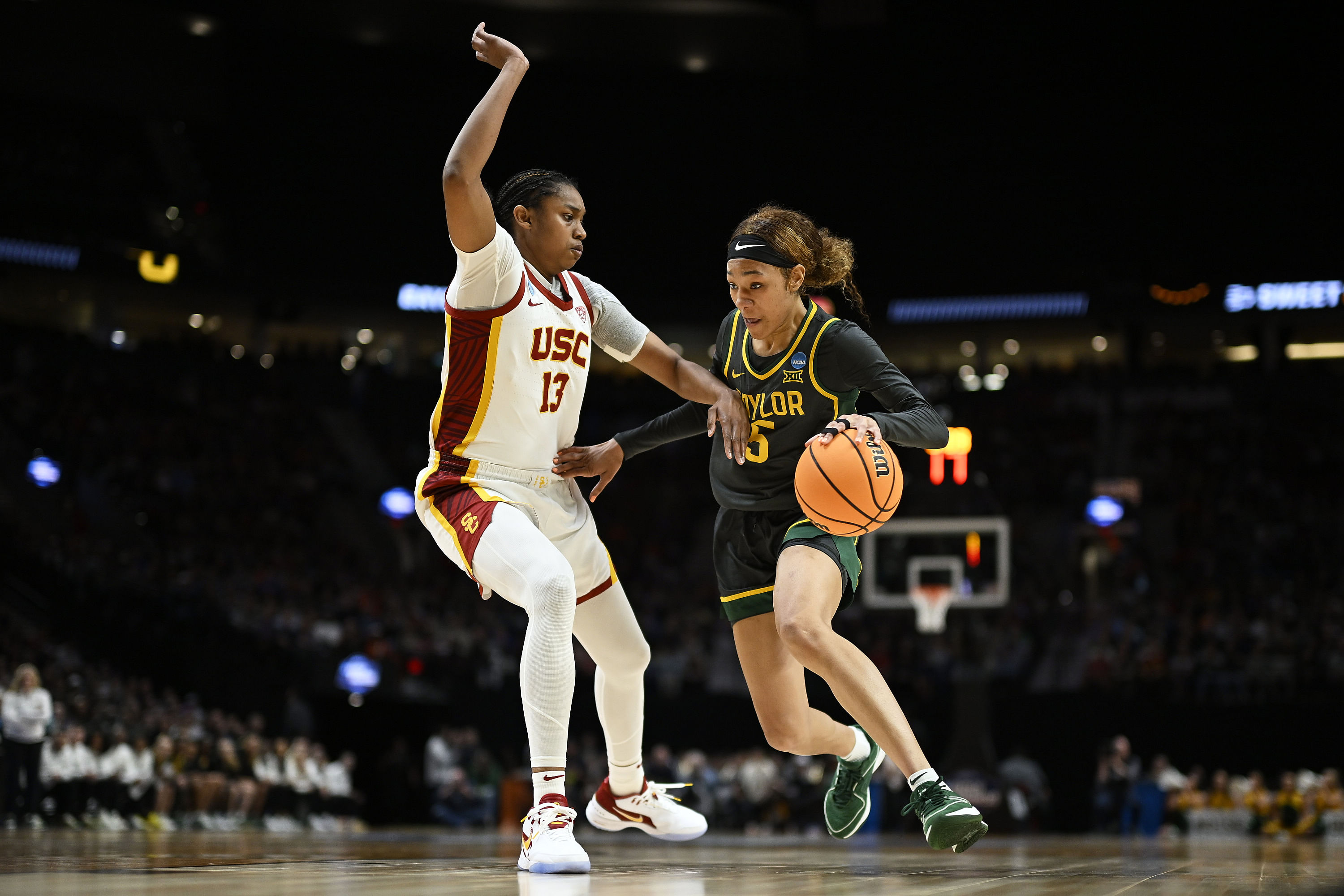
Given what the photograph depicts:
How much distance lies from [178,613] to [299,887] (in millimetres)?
17055

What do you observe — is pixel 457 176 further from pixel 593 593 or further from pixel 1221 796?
pixel 1221 796

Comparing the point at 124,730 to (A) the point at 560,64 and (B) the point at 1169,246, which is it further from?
(B) the point at 1169,246

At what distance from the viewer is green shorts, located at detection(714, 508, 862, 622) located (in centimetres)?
482

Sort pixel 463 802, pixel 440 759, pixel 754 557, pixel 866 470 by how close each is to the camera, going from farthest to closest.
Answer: pixel 440 759, pixel 463 802, pixel 754 557, pixel 866 470

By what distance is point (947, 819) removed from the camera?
157 inches

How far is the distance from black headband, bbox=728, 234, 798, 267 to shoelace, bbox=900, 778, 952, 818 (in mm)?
1890

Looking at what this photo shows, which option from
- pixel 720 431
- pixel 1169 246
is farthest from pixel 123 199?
pixel 720 431

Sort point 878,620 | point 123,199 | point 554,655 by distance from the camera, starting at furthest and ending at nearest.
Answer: point 123,199
point 878,620
point 554,655

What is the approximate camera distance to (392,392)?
27.3 meters

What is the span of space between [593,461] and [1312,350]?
85.7 ft

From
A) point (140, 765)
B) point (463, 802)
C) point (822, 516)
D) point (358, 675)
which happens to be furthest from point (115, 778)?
point (822, 516)

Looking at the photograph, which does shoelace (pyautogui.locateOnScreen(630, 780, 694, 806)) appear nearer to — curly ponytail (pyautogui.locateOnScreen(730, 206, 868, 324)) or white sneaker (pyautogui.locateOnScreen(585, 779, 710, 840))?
white sneaker (pyautogui.locateOnScreen(585, 779, 710, 840))

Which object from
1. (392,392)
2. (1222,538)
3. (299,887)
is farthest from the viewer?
(392,392)

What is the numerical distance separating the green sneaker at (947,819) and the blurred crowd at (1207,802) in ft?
40.4
